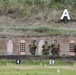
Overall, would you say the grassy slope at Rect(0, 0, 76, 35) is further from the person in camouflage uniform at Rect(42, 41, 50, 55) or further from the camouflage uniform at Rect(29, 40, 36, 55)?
the person in camouflage uniform at Rect(42, 41, 50, 55)

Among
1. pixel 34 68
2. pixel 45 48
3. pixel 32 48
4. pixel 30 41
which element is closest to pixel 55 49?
pixel 45 48

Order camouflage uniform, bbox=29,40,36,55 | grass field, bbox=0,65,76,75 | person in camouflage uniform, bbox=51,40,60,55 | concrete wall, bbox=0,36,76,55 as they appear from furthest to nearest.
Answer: concrete wall, bbox=0,36,76,55 < camouflage uniform, bbox=29,40,36,55 < person in camouflage uniform, bbox=51,40,60,55 < grass field, bbox=0,65,76,75

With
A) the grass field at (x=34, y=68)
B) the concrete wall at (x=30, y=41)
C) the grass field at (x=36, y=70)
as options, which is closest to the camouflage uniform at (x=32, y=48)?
the concrete wall at (x=30, y=41)

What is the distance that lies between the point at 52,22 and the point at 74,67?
7.45 m

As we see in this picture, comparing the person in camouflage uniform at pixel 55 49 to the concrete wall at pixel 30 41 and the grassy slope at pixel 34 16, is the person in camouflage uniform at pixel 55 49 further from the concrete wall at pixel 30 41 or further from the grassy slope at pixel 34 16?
the grassy slope at pixel 34 16

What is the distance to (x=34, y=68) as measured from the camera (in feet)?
77.3

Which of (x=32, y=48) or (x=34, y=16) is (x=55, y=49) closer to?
(x=32, y=48)

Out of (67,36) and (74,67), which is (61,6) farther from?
(74,67)

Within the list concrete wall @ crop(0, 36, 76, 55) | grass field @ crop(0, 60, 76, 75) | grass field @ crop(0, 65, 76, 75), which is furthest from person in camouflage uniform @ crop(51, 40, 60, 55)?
grass field @ crop(0, 65, 76, 75)

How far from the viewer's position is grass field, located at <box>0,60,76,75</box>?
21961 mm

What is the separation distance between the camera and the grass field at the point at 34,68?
21961mm

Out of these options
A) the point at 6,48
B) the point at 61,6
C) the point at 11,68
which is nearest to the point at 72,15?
the point at 61,6

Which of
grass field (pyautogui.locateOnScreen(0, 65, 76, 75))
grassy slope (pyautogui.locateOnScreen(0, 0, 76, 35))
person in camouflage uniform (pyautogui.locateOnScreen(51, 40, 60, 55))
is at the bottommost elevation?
grass field (pyautogui.locateOnScreen(0, 65, 76, 75))

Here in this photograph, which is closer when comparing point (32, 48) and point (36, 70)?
point (36, 70)
